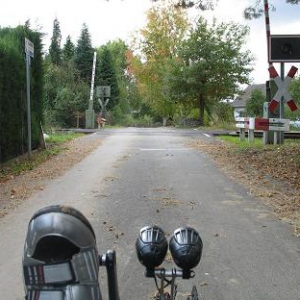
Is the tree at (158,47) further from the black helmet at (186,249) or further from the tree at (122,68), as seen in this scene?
the black helmet at (186,249)

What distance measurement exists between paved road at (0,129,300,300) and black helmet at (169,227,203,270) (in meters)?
1.90

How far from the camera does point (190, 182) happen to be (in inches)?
361

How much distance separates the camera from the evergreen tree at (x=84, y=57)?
Result: 5131cm

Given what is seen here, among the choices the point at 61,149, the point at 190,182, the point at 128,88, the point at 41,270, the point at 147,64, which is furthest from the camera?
the point at 128,88

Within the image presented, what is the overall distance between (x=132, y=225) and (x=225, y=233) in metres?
1.15

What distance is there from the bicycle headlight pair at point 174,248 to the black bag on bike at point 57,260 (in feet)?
1.37

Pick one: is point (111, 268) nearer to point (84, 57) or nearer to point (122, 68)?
point (84, 57)

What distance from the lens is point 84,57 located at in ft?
170

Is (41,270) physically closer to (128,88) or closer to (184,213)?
(184,213)

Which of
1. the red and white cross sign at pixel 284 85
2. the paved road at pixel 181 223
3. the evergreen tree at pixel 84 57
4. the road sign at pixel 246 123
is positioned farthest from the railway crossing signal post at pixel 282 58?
the evergreen tree at pixel 84 57

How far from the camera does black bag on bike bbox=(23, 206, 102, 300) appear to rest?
186 cm

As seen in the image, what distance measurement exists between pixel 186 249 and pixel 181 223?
403 centimetres

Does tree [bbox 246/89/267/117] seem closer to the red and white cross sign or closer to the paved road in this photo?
the red and white cross sign

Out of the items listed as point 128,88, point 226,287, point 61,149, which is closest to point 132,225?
point 226,287
